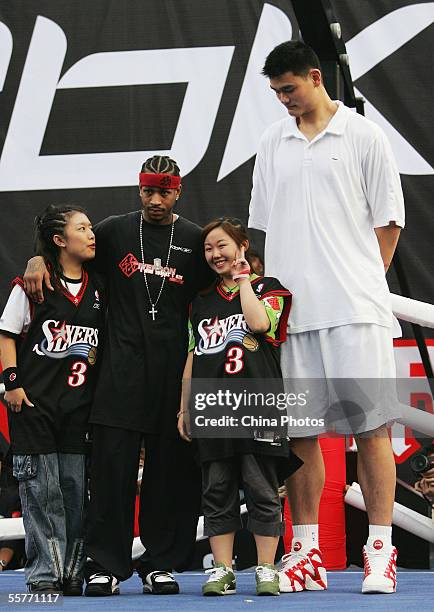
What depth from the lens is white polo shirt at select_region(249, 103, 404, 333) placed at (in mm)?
3400

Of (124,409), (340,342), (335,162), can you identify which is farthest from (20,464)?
(335,162)

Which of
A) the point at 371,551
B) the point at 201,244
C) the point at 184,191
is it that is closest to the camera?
the point at 371,551

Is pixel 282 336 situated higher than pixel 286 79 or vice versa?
pixel 286 79

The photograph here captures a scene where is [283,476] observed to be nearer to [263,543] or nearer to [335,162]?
[263,543]

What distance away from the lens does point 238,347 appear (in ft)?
11.3

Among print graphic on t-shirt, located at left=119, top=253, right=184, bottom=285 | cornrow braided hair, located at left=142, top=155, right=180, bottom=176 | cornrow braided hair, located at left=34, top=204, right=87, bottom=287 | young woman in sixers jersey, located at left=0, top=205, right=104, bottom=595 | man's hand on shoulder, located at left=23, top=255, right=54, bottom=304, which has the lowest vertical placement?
young woman in sixers jersey, located at left=0, top=205, right=104, bottom=595

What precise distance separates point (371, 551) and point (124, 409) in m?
0.87

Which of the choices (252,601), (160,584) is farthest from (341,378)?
(160,584)

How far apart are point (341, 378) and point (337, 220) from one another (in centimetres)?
48

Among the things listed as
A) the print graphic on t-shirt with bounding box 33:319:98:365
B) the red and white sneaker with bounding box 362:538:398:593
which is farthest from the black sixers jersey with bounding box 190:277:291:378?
the red and white sneaker with bounding box 362:538:398:593

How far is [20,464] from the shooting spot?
3498 millimetres

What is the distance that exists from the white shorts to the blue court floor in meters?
0.50

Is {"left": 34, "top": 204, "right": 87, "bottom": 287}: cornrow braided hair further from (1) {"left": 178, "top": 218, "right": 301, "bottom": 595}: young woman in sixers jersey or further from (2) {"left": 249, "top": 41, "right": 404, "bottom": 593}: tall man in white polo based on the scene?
(2) {"left": 249, "top": 41, "right": 404, "bottom": 593}: tall man in white polo

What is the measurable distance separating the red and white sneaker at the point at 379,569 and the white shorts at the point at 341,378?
35 cm
